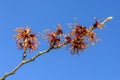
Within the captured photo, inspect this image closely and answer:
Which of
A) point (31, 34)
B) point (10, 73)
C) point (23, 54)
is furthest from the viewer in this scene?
point (31, 34)

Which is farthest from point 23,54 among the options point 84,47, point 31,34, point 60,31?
point 84,47

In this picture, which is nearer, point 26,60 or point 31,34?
point 26,60

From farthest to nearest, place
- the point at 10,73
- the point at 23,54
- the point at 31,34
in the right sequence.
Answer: the point at 31,34 < the point at 23,54 < the point at 10,73

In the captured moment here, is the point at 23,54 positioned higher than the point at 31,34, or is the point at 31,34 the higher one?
the point at 31,34

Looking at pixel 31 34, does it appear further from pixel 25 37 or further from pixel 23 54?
pixel 23 54

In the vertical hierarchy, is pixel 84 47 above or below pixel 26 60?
above

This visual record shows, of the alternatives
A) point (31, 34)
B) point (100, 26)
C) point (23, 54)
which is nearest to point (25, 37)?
point (31, 34)

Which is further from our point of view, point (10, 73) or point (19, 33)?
point (19, 33)

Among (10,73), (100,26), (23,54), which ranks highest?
(100,26)

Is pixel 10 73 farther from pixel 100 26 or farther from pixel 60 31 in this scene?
pixel 100 26
